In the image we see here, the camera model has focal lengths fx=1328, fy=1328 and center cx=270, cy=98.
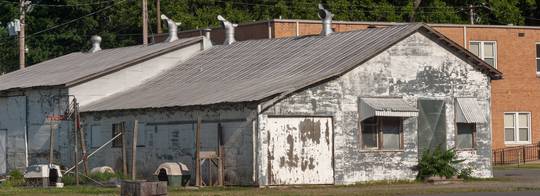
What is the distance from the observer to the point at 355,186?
142 ft

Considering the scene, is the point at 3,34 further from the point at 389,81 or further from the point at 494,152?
the point at 389,81

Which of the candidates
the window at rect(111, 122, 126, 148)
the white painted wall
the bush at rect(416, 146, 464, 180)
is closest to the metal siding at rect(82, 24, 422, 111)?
the white painted wall

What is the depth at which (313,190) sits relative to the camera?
40.1 meters

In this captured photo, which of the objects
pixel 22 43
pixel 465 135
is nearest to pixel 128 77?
pixel 465 135

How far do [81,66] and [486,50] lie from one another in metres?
23.3

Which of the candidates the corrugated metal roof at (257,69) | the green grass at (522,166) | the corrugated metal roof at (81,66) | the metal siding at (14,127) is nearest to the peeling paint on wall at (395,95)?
the corrugated metal roof at (257,69)

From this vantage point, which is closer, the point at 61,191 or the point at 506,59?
the point at 61,191

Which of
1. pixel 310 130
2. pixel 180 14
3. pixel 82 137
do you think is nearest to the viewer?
pixel 310 130

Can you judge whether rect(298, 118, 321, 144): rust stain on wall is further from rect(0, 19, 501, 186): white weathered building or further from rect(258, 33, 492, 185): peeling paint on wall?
rect(258, 33, 492, 185): peeling paint on wall

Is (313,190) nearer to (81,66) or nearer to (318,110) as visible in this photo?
(318,110)

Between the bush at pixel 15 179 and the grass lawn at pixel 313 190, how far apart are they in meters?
2.51

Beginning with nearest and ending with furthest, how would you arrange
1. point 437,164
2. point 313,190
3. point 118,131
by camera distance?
point 313,190 < point 437,164 < point 118,131

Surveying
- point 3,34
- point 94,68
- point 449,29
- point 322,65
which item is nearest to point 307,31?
point 449,29

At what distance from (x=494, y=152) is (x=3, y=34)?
39.5m
